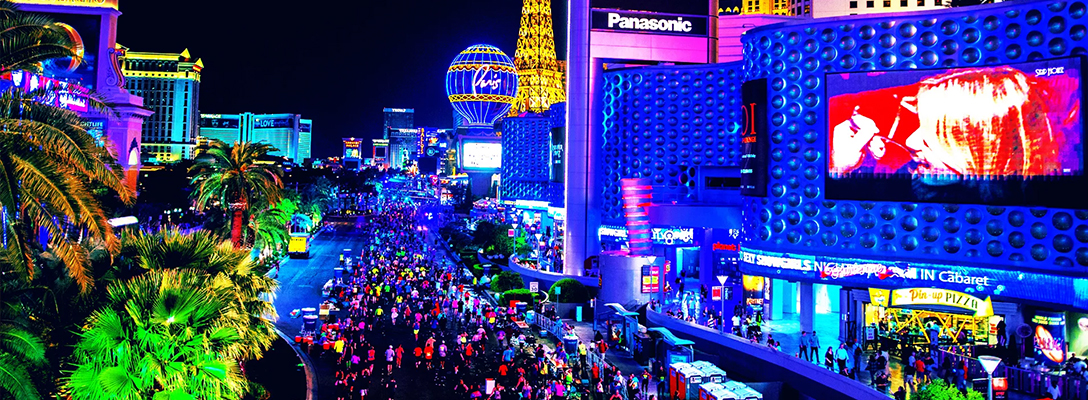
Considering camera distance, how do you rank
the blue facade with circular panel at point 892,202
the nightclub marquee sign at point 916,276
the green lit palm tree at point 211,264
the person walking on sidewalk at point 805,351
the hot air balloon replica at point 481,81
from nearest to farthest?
the green lit palm tree at point 211,264 < the nightclub marquee sign at point 916,276 < the person walking on sidewalk at point 805,351 < the blue facade with circular panel at point 892,202 < the hot air balloon replica at point 481,81

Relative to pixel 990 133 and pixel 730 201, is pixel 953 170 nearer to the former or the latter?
pixel 990 133

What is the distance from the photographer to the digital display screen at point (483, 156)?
157000 millimetres

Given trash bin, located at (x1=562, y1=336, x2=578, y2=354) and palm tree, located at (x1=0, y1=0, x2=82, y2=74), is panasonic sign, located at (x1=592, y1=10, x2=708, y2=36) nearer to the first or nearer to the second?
trash bin, located at (x1=562, y1=336, x2=578, y2=354)

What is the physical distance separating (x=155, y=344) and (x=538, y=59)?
8007 cm

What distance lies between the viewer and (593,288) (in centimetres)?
4641

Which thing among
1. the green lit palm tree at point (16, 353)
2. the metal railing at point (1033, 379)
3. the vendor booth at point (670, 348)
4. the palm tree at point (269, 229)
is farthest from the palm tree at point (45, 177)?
the palm tree at point (269, 229)

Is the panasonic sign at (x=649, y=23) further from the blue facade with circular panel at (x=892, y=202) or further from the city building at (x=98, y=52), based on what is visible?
the city building at (x=98, y=52)

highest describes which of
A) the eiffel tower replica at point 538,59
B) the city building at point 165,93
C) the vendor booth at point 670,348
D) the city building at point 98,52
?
the city building at point 165,93

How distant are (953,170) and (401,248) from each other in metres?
46.8

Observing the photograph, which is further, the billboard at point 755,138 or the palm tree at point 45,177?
the billboard at point 755,138

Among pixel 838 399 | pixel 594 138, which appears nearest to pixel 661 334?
pixel 838 399

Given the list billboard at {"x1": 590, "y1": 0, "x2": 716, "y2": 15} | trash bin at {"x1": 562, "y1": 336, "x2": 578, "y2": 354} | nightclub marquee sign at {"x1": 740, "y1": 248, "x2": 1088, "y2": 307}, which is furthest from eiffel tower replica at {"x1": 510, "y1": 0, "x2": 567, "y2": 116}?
trash bin at {"x1": 562, "y1": 336, "x2": 578, "y2": 354}

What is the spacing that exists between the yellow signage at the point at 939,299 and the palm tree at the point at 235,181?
23441mm

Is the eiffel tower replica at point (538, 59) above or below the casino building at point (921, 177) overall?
above
